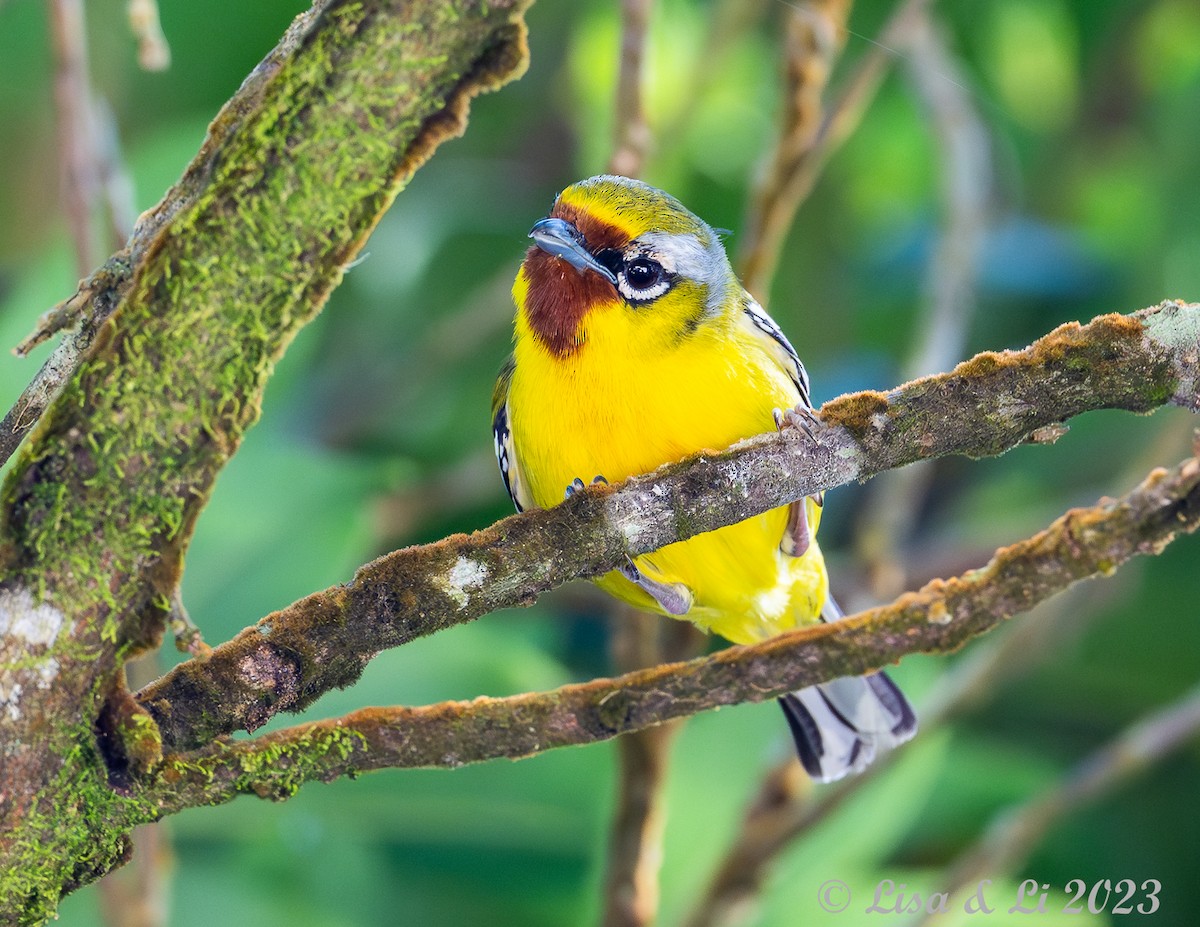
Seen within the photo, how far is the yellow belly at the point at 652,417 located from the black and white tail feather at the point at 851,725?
415mm

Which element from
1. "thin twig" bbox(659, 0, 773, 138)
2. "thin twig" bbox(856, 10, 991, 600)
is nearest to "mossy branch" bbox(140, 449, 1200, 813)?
"thin twig" bbox(856, 10, 991, 600)

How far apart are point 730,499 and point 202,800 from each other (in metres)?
0.76

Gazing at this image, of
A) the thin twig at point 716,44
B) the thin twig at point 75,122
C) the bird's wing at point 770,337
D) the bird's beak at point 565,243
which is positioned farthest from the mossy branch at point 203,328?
the thin twig at point 716,44

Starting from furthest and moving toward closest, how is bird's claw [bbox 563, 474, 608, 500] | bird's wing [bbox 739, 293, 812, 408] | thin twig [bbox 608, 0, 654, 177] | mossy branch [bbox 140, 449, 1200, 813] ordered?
thin twig [bbox 608, 0, 654, 177] → bird's wing [bbox 739, 293, 812, 408] → bird's claw [bbox 563, 474, 608, 500] → mossy branch [bbox 140, 449, 1200, 813]

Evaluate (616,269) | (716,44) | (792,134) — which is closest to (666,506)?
(616,269)

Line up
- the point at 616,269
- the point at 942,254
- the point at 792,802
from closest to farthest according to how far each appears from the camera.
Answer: the point at 616,269, the point at 792,802, the point at 942,254

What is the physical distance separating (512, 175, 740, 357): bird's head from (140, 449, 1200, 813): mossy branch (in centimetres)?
80

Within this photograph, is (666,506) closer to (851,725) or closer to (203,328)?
(203,328)

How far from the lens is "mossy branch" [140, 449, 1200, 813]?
1562 millimetres

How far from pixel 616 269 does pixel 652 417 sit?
27 cm

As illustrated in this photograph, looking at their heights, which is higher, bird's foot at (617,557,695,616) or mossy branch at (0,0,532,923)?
bird's foot at (617,557,695,616)

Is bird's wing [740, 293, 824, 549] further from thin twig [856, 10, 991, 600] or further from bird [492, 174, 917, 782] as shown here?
thin twig [856, 10, 991, 600]

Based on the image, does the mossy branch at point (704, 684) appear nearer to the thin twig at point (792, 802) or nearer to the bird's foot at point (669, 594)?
the bird's foot at point (669, 594)

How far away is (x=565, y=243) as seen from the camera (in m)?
2.26
